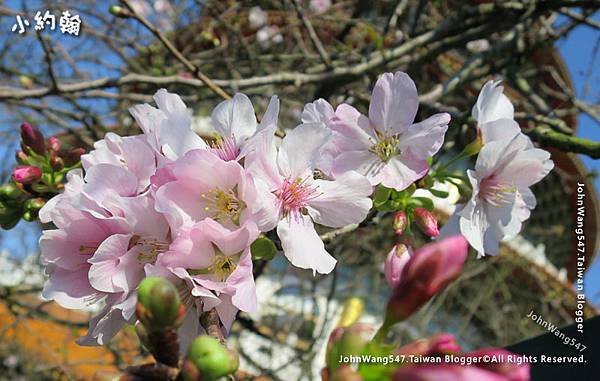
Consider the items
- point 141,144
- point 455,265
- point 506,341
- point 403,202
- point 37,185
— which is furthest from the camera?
point 506,341

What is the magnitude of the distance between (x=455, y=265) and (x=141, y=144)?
0.46 meters

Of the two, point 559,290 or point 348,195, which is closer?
point 348,195

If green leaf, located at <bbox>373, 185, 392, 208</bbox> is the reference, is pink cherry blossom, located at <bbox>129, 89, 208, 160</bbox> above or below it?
above

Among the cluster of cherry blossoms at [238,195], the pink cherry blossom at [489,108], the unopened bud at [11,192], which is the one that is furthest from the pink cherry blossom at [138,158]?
the pink cherry blossom at [489,108]

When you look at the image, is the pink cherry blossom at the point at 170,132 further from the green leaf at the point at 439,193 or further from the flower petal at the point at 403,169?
the green leaf at the point at 439,193

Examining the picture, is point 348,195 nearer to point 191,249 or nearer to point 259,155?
point 259,155

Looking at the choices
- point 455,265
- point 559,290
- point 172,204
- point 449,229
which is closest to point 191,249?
point 172,204

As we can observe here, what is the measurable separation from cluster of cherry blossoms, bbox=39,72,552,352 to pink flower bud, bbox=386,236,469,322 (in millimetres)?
219

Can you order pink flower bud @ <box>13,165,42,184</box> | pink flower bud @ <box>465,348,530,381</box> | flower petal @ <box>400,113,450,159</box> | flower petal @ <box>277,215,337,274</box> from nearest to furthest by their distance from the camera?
pink flower bud @ <box>465,348,530,381</box>, flower petal @ <box>277,215,337,274</box>, flower petal @ <box>400,113,450,159</box>, pink flower bud @ <box>13,165,42,184</box>

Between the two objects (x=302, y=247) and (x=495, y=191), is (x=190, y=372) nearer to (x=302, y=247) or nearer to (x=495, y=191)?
(x=302, y=247)

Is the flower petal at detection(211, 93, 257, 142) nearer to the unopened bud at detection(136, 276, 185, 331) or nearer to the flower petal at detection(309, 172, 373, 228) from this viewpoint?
the flower petal at detection(309, 172, 373, 228)

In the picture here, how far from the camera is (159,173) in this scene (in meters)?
0.71

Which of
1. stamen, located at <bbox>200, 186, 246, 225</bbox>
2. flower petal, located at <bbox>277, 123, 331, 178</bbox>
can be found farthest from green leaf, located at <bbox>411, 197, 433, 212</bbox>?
stamen, located at <bbox>200, 186, 246, 225</bbox>

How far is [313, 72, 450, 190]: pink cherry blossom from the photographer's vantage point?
A: 2.91 ft
